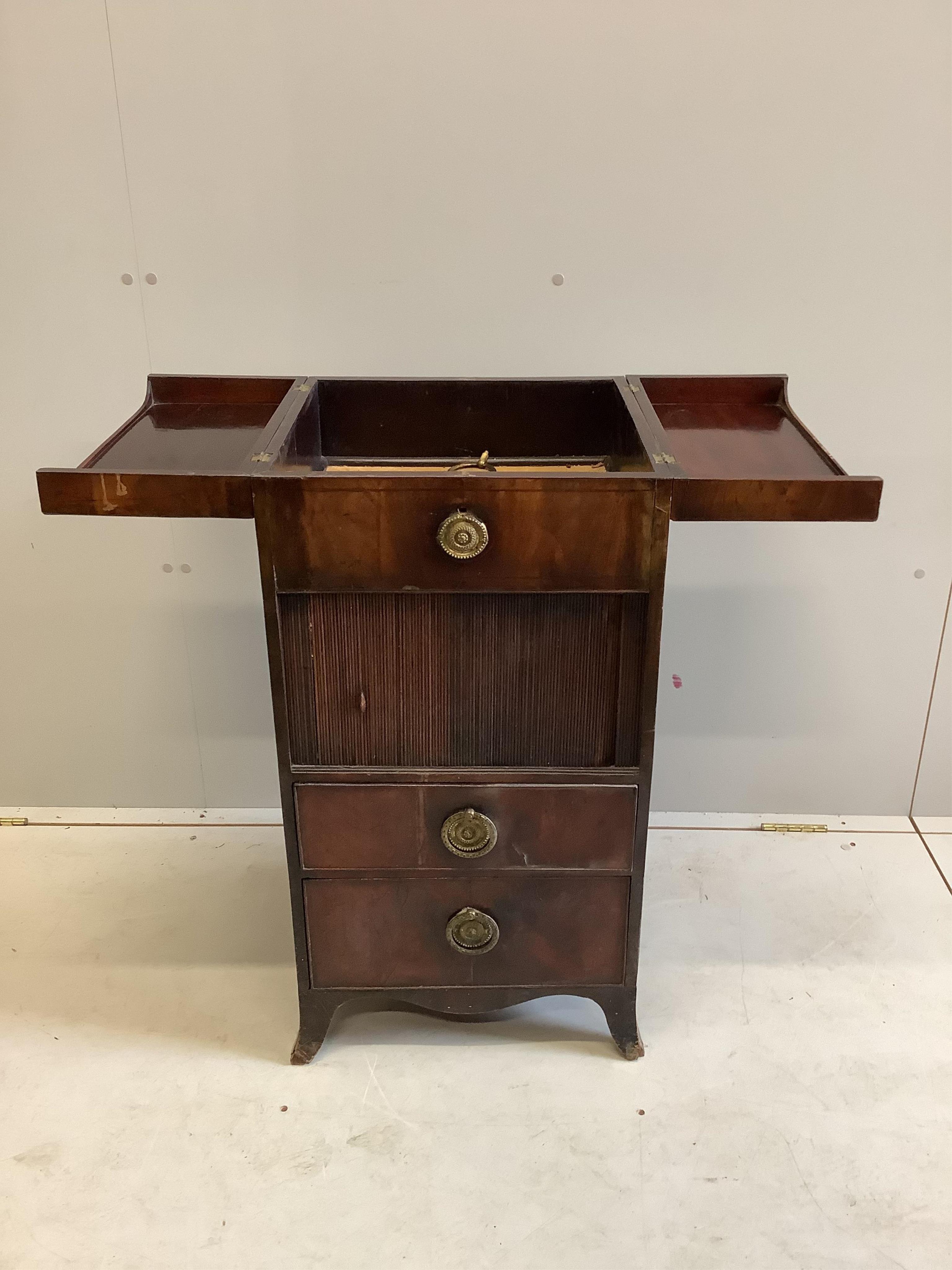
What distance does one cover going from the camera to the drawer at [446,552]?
1.32 meters

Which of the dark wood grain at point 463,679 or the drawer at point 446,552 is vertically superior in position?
the drawer at point 446,552

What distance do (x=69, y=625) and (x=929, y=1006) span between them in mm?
1788

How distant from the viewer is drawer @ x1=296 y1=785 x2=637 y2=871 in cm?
154

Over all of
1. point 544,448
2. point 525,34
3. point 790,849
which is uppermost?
point 525,34

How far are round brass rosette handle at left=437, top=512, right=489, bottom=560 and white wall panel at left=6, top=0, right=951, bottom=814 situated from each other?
0.73m

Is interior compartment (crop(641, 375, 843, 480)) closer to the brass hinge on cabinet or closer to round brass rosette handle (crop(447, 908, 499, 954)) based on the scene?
round brass rosette handle (crop(447, 908, 499, 954))

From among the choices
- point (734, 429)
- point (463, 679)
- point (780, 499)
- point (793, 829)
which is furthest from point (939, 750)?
point (463, 679)

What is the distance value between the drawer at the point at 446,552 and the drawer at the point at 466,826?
0.33m

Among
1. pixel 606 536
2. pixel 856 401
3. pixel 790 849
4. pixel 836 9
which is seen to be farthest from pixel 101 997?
pixel 836 9

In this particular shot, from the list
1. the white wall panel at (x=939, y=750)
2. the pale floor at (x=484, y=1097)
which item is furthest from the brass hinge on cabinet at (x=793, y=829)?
the white wall panel at (x=939, y=750)

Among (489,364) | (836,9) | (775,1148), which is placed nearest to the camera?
(775,1148)

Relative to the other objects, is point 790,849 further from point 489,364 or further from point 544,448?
point 489,364

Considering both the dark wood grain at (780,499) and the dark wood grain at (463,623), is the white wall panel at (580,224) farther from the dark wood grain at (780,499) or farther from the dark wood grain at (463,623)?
the dark wood grain at (780,499)

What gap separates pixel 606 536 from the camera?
4.44 feet
